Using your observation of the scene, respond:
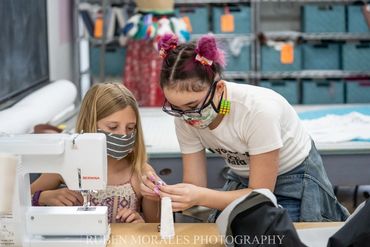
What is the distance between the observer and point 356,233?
56.8 inches

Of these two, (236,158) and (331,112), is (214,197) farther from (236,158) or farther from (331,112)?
(331,112)

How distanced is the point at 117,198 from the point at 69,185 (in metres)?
0.50

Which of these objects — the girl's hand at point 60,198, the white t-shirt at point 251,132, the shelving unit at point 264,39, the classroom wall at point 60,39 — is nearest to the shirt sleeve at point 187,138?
the white t-shirt at point 251,132

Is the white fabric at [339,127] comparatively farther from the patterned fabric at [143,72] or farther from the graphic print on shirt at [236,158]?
the patterned fabric at [143,72]

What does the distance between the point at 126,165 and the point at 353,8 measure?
166 inches

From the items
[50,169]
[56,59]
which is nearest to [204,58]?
[50,169]

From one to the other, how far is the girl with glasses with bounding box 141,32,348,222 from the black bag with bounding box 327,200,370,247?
0.49 metres

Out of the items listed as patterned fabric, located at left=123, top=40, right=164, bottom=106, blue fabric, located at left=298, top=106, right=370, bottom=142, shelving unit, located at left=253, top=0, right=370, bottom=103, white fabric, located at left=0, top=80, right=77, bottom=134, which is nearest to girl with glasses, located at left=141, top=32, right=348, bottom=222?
white fabric, located at left=0, top=80, right=77, bottom=134

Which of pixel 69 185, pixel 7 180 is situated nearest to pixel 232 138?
pixel 69 185

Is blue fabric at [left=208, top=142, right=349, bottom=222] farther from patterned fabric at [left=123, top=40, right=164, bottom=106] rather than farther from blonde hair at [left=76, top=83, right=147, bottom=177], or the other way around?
patterned fabric at [left=123, top=40, right=164, bottom=106]

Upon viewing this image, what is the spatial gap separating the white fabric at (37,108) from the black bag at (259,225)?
1306 millimetres

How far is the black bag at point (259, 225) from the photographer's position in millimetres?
1431

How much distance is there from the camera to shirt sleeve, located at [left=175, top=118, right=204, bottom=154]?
2098mm

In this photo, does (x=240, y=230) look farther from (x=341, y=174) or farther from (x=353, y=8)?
(x=353, y=8)
